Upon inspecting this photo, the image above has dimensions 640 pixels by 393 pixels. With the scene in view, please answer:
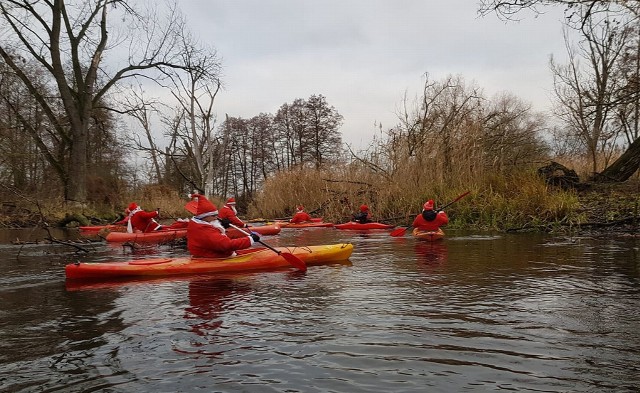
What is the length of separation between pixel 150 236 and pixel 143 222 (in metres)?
1.00

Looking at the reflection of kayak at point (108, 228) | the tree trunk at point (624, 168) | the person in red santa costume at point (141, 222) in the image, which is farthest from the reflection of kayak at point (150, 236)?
the tree trunk at point (624, 168)

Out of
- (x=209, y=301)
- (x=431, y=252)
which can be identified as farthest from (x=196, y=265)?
(x=431, y=252)

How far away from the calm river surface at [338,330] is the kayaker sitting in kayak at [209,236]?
472 mm

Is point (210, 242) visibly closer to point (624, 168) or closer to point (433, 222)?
point (433, 222)

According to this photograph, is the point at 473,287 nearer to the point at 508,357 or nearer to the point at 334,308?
the point at 334,308

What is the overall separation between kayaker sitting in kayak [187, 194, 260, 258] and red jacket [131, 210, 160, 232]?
5.63 m

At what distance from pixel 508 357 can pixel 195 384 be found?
6.07ft

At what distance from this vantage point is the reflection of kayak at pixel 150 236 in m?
10.7

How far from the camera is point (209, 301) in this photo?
4.66 metres

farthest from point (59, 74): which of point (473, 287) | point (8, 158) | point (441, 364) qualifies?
point (441, 364)

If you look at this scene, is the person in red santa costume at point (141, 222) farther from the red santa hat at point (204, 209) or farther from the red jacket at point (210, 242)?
the red santa hat at point (204, 209)

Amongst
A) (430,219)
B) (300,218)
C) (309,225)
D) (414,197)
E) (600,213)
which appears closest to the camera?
(430,219)

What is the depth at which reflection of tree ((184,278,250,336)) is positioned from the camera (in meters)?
3.79

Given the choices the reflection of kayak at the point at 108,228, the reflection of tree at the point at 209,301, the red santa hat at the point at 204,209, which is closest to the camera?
the reflection of tree at the point at 209,301
